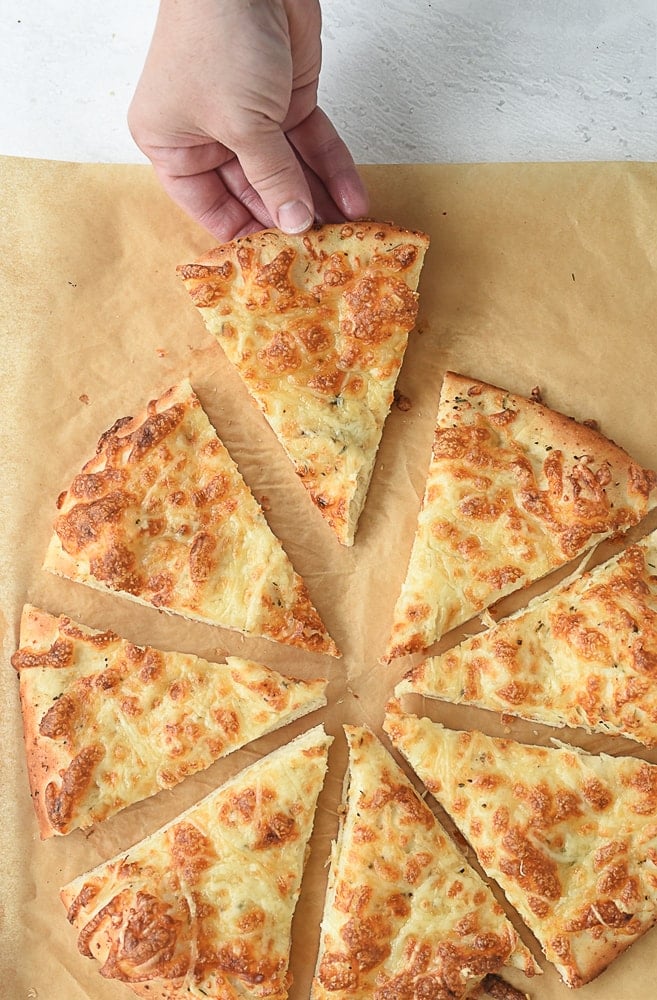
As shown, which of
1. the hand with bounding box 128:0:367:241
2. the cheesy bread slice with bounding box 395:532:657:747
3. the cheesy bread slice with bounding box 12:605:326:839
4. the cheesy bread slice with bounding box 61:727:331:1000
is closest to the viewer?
the hand with bounding box 128:0:367:241

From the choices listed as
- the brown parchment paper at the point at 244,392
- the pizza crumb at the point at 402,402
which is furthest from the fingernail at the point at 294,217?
the pizza crumb at the point at 402,402

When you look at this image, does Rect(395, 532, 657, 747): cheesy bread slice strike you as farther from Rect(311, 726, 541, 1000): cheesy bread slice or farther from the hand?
the hand

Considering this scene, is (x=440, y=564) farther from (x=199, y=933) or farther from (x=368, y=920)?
(x=199, y=933)

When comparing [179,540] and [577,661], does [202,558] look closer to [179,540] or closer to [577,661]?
[179,540]

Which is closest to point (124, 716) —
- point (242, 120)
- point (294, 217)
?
point (294, 217)

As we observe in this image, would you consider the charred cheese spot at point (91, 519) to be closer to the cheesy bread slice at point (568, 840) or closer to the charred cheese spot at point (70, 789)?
the charred cheese spot at point (70, 789)

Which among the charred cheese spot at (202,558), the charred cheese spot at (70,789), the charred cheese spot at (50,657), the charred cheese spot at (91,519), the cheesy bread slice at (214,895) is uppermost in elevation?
the charred cheese spot at (91,519)

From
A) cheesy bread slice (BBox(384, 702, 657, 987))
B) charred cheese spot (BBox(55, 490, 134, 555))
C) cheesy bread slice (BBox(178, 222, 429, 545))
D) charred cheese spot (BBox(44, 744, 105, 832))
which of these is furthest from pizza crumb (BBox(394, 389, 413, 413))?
charred cheese spot (BBox(44, 744, 105, 832))

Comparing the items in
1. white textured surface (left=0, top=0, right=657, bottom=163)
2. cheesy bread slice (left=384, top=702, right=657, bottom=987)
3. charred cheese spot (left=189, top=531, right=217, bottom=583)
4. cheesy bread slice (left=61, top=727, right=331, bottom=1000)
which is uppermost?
white textured surface (left=0, top=0, right=657, bottom=163)
